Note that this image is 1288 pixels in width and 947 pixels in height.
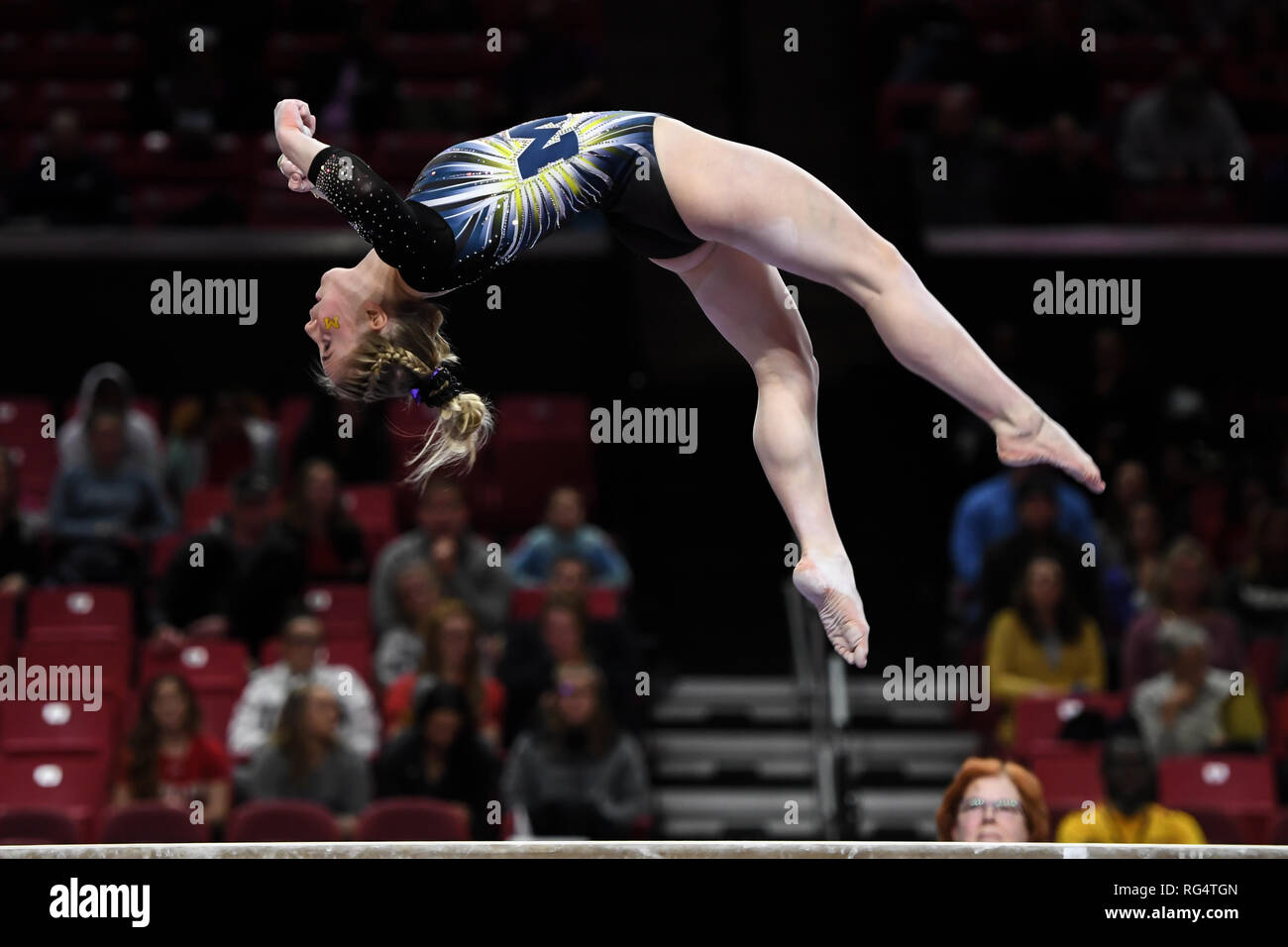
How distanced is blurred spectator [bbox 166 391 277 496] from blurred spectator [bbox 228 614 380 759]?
1597 mm

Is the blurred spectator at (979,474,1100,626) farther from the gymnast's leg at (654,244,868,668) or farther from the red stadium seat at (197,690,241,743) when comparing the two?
the gymnast's leg at (654,244,868,668)

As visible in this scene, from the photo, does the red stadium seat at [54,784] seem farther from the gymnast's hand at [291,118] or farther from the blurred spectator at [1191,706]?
the blurred spectator at [1191,706]

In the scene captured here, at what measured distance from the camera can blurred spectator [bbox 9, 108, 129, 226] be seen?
9500 mm

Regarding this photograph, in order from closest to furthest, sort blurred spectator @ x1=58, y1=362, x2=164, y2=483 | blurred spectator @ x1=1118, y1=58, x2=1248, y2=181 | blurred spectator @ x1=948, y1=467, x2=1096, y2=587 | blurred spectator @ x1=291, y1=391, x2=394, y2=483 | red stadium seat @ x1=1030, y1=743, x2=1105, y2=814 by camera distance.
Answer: red stadium seat @ x1=1030, y1=743, x2=1105, y2=814 → blurred spectator @ x1=948, y1=467, x2=1096, y2=587 → blurred spectator @ x1=58, y1=362, x2=164, y2=483 → blurred spectator @ x1=291, y1=391, x2=394, y2=483 → blurred spectator @ x1=1118, y1=58, x2=1248, y2=181

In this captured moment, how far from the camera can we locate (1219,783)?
689 centimetres

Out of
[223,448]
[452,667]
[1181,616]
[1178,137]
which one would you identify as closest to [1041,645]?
[1181,616]

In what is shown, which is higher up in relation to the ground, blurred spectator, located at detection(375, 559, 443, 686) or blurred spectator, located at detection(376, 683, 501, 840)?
blurred spectator, located at detection(375, 559, 443, 686)

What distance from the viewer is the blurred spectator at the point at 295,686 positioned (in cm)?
702

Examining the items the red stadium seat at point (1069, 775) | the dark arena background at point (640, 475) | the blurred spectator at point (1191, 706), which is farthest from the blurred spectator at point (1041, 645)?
the red stadium seat at point (1069, 775)

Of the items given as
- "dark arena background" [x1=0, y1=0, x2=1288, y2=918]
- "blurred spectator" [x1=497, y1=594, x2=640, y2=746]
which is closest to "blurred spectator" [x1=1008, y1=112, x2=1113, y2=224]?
"dark arena background" [x1=0, y1=0, x2=1288, y2=918]

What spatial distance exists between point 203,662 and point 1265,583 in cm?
445

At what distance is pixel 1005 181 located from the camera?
963cm

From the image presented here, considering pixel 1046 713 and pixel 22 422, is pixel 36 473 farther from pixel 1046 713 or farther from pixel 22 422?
pixel 1046 713
